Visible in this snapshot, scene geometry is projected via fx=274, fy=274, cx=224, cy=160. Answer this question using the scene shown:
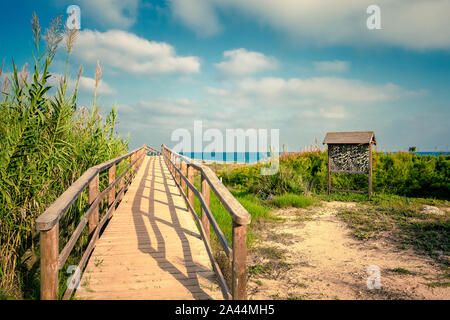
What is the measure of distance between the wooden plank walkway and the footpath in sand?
88cm

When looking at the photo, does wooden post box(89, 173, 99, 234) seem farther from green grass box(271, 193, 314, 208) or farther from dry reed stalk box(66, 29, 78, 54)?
green grass box(271, 193, 314, 208)

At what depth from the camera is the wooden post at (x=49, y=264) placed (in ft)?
6.54

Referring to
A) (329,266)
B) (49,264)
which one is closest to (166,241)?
(49,264)

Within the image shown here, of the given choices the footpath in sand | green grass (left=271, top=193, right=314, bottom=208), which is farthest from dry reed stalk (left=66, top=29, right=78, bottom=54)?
green grass (left=271, top=193, right=314, bottom=208)

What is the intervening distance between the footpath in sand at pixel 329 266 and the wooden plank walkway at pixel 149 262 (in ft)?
2.90

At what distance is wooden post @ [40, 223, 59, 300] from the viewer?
199cm

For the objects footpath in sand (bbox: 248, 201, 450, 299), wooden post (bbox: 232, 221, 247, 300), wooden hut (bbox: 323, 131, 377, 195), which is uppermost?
wooden hut (bbox: 323, 131, 377, 195)

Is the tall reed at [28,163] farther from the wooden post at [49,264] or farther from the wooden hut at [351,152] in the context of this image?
the wooden hut at [351,152]

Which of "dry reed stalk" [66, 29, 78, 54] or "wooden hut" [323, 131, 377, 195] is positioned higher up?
"dry reed stalk" [66, 29, 78, 54]

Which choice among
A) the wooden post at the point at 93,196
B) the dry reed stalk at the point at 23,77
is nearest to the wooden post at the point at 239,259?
the wooden post at the point at 93,196

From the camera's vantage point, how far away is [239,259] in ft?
7.22

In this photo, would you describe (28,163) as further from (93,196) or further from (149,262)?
(149,262)
